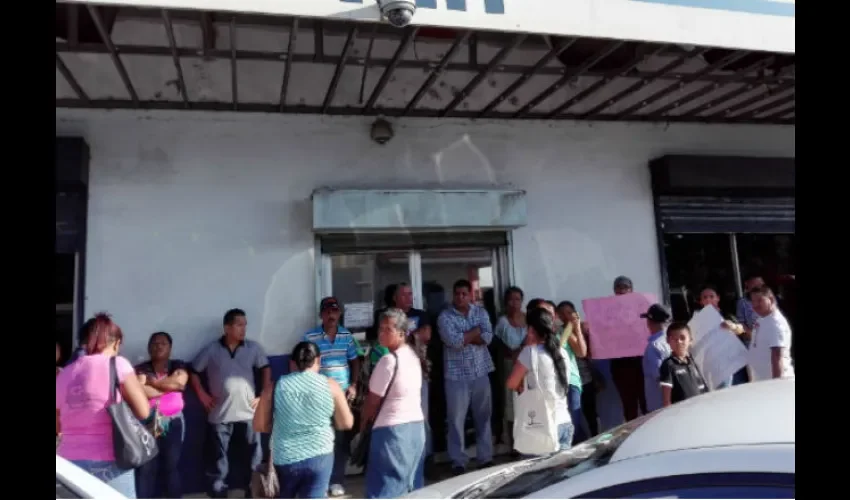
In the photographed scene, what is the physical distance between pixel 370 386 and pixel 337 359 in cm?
164

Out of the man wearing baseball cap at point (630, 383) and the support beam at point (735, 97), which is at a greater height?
the support beam at point (735, 97)

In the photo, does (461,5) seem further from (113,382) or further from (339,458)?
(339,458)

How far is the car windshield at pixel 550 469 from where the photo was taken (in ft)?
6.61

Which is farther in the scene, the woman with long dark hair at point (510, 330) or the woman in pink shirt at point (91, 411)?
the woman with long dark hair at point (510, 330)

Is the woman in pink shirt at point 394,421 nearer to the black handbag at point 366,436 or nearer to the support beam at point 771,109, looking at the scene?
the black handbag at point 366,436

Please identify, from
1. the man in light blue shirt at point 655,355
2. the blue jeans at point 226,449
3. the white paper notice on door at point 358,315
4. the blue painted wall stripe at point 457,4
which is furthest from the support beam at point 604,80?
the blue jeans at point 226,449

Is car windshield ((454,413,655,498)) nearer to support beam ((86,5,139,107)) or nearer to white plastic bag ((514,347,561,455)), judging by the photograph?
white plastic bag ((514,347,561,455))

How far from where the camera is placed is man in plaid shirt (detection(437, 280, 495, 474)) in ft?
19.4

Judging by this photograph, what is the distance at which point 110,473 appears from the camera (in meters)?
3.68

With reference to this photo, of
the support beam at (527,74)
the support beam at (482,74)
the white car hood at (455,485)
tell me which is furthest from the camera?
the support beam at (527,74)

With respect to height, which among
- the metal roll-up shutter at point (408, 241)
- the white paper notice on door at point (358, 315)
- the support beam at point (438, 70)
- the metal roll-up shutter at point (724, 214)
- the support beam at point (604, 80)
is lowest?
the white paper notice on door at point (358, 315)

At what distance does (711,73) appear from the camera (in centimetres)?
622

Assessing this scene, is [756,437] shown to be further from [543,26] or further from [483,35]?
[483,35]
